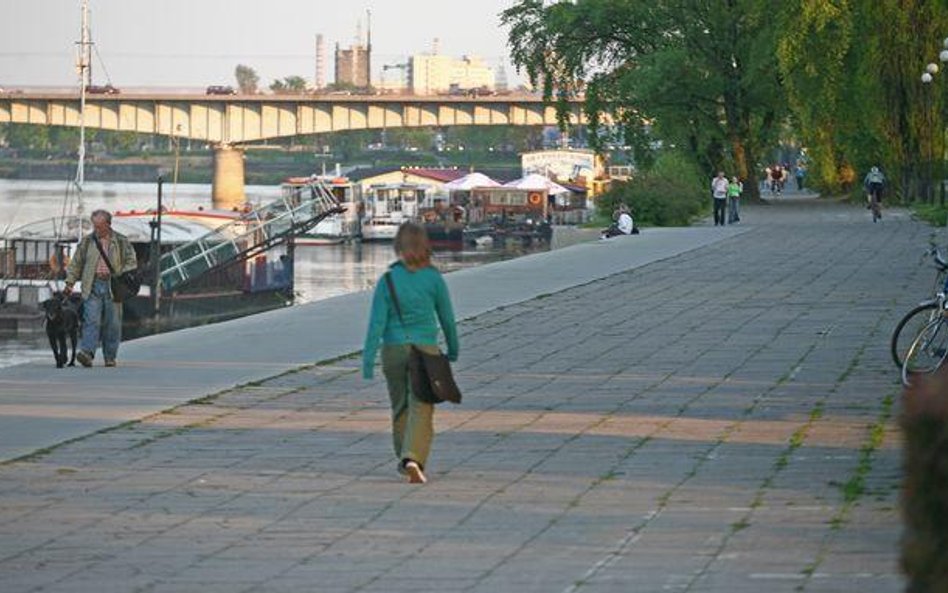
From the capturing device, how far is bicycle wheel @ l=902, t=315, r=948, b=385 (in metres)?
16.5

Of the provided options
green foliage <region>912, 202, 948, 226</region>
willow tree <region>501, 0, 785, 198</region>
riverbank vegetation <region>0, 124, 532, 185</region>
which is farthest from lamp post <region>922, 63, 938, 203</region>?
riverbank vegetation <region>0, 124, 532, 185</region>

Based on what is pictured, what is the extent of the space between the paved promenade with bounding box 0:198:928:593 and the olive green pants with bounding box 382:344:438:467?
26 cm

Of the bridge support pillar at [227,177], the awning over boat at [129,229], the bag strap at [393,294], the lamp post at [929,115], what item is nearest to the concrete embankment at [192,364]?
the bag strap at [393,294]

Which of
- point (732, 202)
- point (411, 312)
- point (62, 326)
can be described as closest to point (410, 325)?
point (411, 312)

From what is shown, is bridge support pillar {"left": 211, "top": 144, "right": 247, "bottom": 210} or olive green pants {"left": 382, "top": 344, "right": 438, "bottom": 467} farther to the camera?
bridge support pillar {"left": 211, "top": 144, "right": 247, "bottom": 210}

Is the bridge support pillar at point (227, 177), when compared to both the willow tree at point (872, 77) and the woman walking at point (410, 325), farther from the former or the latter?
the woman walking at point (410, 325)

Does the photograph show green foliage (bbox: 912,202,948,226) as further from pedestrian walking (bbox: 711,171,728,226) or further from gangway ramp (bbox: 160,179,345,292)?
gangway ramp (bbox: 160,179,345,292)

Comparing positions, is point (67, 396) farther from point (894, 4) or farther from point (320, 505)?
point (894, 4)

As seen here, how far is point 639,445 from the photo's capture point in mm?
13602

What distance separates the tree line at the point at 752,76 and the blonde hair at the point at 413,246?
141ft

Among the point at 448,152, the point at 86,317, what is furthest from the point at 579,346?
the point at 448,152

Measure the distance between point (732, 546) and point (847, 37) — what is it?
1836 inches

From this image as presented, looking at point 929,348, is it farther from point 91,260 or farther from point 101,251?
point 91,260

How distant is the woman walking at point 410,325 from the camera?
12.0 m
